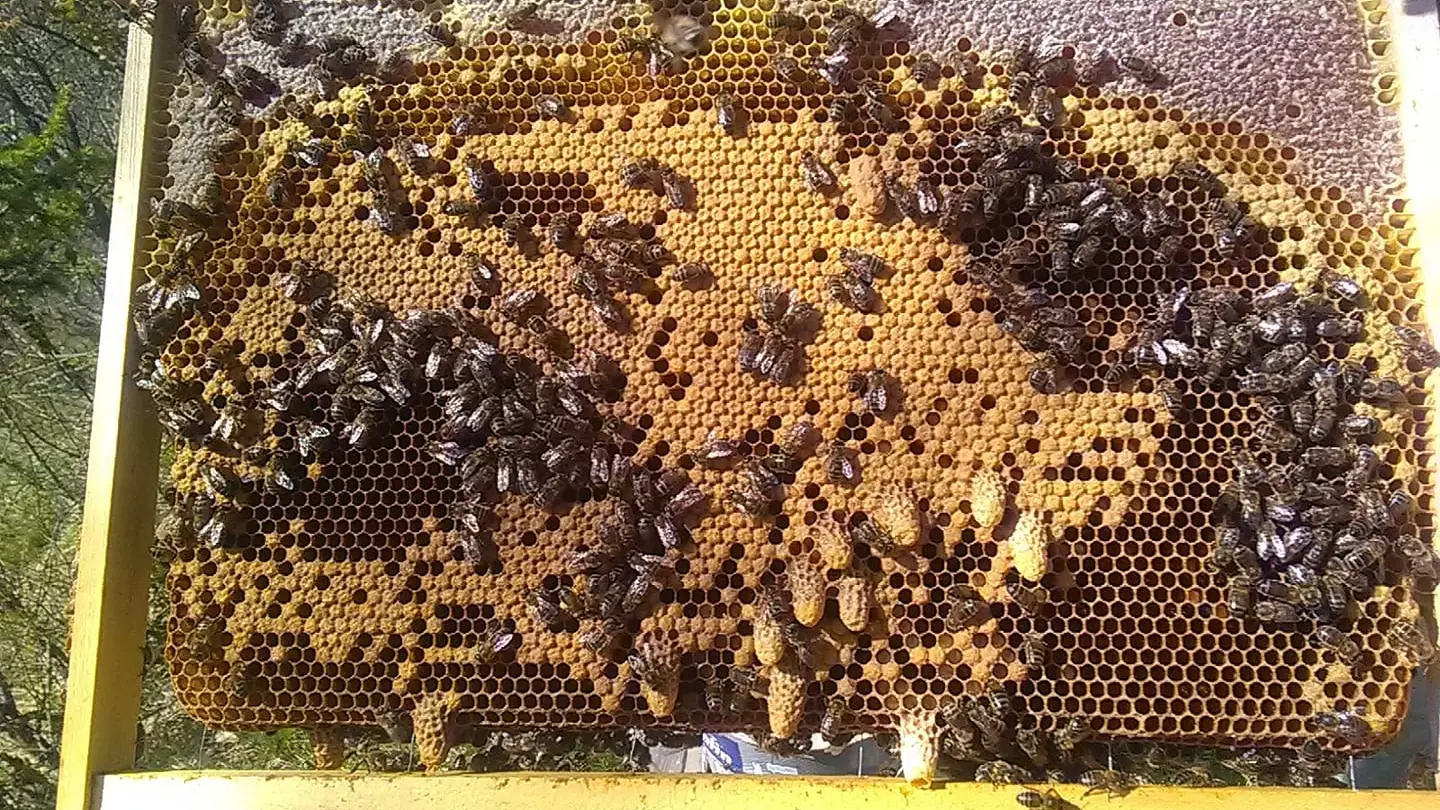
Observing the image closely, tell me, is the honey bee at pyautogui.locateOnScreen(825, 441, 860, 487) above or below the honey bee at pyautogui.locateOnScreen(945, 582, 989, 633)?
above

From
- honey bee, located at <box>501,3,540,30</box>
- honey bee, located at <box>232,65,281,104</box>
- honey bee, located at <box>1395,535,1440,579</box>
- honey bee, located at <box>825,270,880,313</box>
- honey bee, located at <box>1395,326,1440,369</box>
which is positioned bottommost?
honey bee, located at <box>1395,535,1440,579</box>

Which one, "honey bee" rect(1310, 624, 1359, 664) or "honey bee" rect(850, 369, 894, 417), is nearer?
"honey bee" rect(1310, 624, 1359, 664)

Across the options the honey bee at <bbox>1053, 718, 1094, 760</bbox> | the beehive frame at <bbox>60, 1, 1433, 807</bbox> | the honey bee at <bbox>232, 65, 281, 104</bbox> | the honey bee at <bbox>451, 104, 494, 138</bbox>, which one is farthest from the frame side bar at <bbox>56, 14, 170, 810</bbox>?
the honey bee at <bbox>1053, 718, 1094, 760</bbox>

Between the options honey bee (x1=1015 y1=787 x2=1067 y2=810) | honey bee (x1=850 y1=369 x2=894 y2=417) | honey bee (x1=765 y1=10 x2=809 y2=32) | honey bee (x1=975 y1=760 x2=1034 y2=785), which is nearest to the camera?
honey bee (x1=1015 y1=787 x2=1067 y2=810)

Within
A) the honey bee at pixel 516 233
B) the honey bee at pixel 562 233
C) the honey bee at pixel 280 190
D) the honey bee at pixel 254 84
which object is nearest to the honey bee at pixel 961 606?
the honey bee at pixel 562 233

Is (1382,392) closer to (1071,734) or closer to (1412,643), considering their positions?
(1412,643)

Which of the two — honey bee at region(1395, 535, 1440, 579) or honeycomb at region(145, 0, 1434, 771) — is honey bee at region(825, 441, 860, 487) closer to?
honeycomb at region(145, 0, 1434, 771)

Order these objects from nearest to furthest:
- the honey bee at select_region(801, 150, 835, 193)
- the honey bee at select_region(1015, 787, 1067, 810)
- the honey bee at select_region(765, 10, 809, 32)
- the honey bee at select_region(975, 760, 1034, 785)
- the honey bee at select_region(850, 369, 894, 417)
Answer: the honey bee at select_region(1015, 787, 1067, 810) → the honey bee at select_region(975, 760, 1034, 785) → the honey bee at select_region(850, 369, 894, 417) → the honey bee at select_region(801, 150, 835, 193) → the honey bee at select_region(765, 10, 809, 32)

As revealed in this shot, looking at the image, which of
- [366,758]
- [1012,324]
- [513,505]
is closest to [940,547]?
[1012,324]
